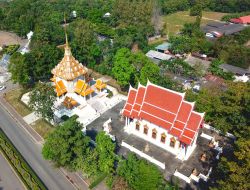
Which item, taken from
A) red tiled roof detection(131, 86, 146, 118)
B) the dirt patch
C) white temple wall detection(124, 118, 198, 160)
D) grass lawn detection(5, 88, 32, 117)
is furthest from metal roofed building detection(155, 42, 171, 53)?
the dirt patch

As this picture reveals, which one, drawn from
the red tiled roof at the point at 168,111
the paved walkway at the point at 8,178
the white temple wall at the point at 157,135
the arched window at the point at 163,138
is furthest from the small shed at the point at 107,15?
the paved walkway at the point at 8,178

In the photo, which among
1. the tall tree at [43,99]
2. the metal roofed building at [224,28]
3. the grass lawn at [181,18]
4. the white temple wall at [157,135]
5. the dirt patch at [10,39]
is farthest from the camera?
the grass lawn at [181,18]

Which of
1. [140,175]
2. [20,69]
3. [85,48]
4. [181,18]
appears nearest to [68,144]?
[140,175]

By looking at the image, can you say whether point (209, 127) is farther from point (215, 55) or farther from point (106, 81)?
point (215, 55)

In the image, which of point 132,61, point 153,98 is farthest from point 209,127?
point 132,61

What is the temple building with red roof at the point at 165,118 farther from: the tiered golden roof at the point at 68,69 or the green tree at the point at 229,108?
the tiered golden roof at the point at 68,69

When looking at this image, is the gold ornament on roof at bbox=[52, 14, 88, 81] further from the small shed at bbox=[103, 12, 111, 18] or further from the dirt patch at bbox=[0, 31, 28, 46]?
the small shed at bbox=[103, 12, 111, 18]
